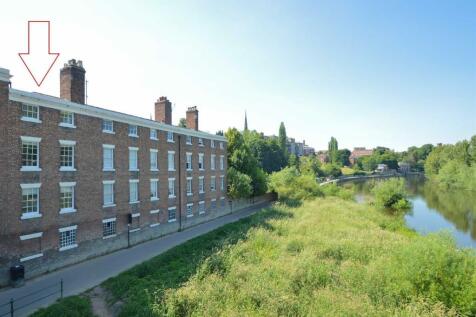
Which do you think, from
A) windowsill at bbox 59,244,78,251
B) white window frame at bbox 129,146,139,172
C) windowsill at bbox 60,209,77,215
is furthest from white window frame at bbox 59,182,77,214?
white window frame at bbox 129,146,139,172

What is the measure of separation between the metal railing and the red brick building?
2.39 metres

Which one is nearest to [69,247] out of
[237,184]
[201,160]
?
[201,160]

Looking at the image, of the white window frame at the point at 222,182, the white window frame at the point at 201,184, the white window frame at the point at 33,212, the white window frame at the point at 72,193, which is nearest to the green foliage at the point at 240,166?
the white window frame at the point at 222,182

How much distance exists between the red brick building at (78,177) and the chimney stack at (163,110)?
0.10 metres

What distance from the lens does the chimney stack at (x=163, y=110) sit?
31.5 metres

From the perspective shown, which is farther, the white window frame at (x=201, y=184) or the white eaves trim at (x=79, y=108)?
the white window frame at (x=201, y=184)

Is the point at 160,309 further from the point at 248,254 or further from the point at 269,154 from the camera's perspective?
the point at 269,154

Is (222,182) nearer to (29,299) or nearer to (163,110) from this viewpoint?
(163,110)

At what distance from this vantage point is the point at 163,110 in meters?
31.5

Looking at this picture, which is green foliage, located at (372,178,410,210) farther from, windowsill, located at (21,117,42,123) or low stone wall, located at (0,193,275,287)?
windowsill, located at (21,117,42,123)

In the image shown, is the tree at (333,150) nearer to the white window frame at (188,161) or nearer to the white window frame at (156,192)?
the white window frame at (188,161)

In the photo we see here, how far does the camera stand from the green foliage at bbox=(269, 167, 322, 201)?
52856mm

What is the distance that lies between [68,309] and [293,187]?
45.5 m

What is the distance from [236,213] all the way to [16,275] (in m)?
27.8
